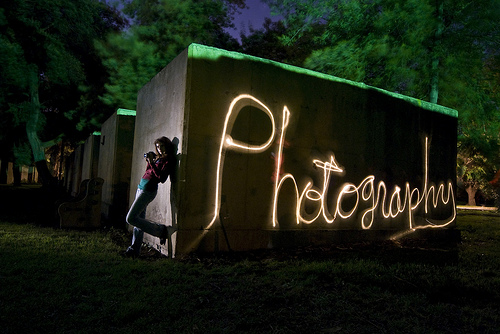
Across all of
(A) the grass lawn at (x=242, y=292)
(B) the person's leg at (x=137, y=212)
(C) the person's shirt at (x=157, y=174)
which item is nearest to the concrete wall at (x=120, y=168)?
(A) the grass lawn at (x=242, y=292)

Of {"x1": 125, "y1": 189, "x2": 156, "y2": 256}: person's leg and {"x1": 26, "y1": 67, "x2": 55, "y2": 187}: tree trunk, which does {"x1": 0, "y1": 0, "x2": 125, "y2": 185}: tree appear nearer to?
{"x1": 26, "y1": 67, "x2": 55, "y2": 187}: tree trunk

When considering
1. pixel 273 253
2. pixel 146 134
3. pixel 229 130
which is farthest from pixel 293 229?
pixel 146 134

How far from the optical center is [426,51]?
1008cm

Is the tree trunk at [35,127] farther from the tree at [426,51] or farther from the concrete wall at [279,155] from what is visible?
the tree at [426,51]

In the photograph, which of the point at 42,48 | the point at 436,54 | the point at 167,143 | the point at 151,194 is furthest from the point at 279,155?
the point at 42,48

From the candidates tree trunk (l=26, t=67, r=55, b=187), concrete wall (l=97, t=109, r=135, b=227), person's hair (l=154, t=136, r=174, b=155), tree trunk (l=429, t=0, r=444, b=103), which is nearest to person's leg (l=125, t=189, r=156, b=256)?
person's hair (l=154, t=136, r=174, b=155)

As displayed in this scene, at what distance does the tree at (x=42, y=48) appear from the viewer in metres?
16.1

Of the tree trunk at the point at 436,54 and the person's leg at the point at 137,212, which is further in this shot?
the tree trunk at the point at 436,54

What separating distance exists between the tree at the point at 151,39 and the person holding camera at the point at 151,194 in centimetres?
738

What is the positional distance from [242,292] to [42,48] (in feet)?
62.0

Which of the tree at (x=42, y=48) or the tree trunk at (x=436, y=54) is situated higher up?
the tree at (x=42, y=48)

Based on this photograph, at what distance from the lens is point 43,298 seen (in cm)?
347

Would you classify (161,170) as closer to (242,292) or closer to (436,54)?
(242,292)

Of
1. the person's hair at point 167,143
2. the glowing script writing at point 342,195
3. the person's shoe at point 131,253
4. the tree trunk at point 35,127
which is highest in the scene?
the tree trunk at point 35,127
